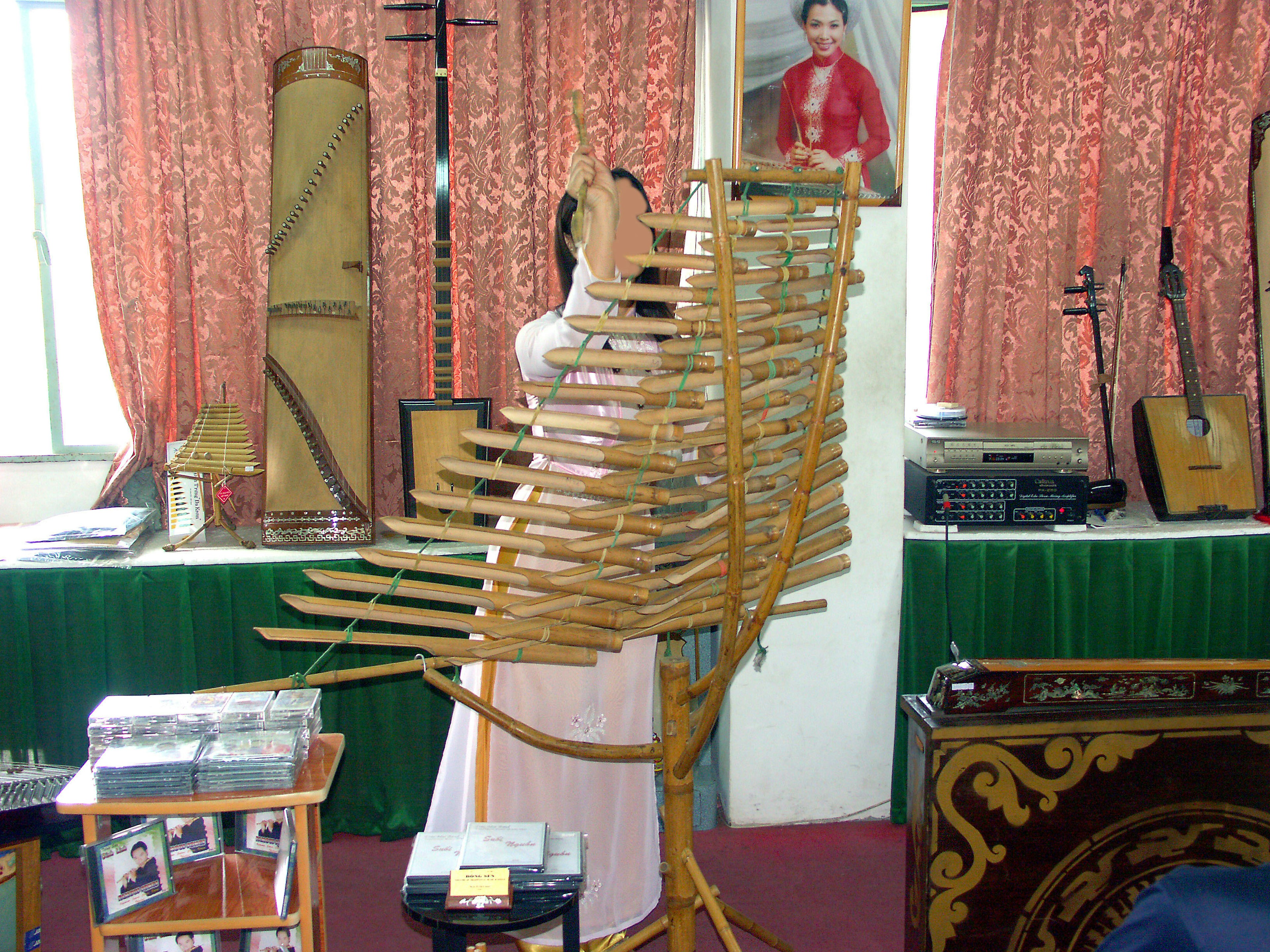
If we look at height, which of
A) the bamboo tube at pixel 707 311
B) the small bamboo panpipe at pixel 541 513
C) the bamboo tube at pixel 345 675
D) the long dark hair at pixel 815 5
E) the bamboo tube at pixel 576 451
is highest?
the long dark hair at pixel 815 5

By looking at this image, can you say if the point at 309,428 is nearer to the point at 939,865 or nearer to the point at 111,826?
the point at 111,826

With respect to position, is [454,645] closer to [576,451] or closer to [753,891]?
[576,451]

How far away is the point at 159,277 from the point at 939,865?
2.61m

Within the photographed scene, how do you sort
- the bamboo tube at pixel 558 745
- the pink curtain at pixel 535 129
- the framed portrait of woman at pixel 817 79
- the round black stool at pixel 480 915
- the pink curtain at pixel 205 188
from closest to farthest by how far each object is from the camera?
the round black stool at pixel 480 915
the bamboo tube at pixel 558 745
the framed portrait of woman at pixel 817 79
the pink curtain at pixel 205 188
the pink curtain at pixel 535 129

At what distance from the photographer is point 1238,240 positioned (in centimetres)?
301

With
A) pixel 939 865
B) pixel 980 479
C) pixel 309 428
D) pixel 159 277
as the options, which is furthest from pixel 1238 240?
pixel 159 277

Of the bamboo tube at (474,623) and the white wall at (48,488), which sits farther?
the white wall at (48,488)

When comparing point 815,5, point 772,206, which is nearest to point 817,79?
point 815,5

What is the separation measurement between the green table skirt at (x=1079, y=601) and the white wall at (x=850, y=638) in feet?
0.24

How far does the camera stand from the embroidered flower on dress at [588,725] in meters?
1.88

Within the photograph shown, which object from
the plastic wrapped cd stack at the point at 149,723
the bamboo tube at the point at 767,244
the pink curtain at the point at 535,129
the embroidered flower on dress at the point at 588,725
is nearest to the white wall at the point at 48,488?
the pink curtain at the point at 535,129

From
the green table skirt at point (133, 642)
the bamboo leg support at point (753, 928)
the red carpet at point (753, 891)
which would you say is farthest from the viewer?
the green table skirt at point (133, 642)

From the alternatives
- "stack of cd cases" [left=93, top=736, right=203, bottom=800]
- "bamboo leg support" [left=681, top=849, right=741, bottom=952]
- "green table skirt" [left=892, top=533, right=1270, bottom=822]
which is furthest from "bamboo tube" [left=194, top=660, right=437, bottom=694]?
"green table skirt" [left=892, top=533, right=1270, bottom=822]

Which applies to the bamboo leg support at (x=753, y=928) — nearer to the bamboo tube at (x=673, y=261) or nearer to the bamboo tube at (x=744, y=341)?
the bamboo tube at (x=744, y=341)
